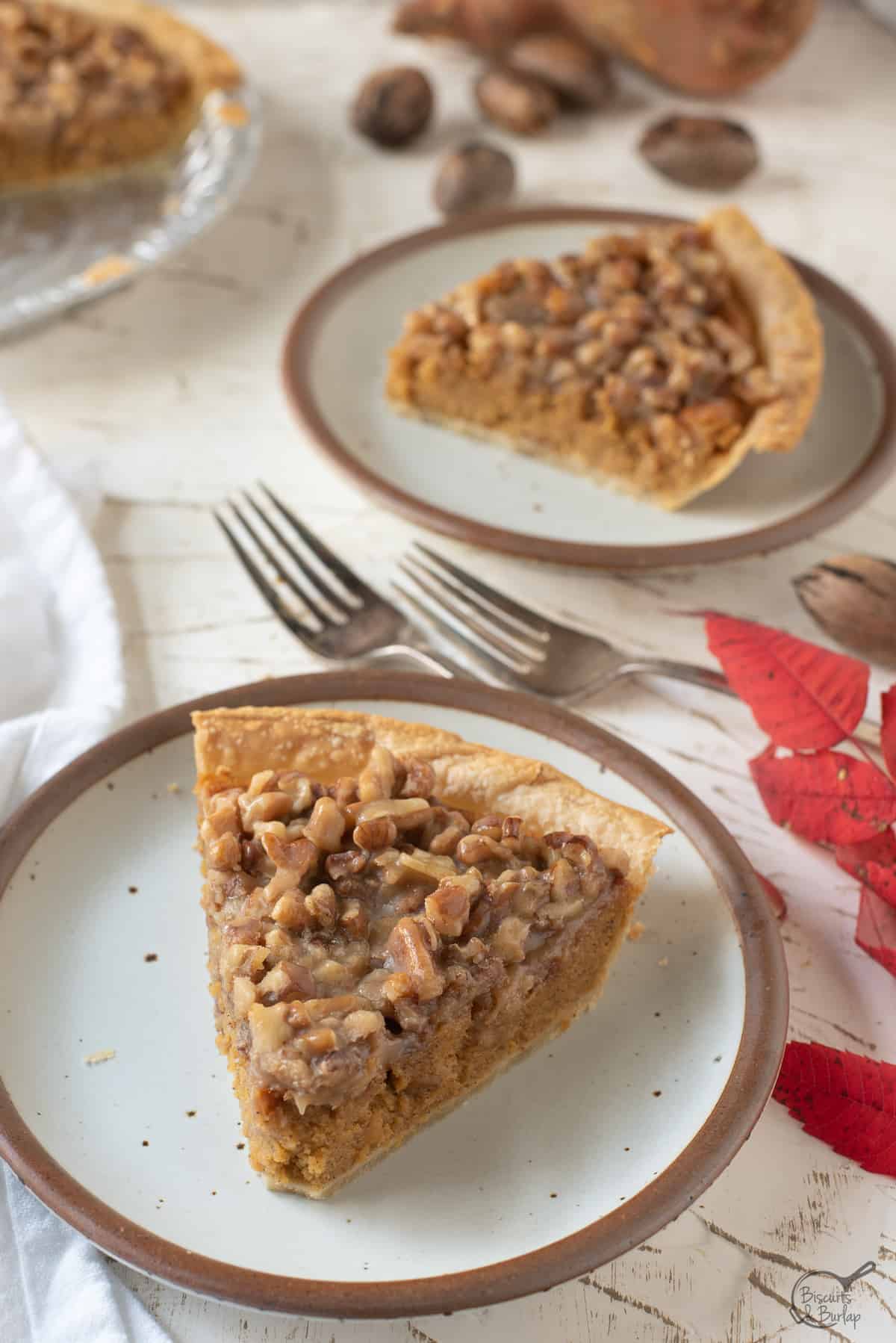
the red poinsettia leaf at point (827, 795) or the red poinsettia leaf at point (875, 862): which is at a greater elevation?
the red poinsettia leaf at point (827, 795)

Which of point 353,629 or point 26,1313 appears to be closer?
point 26,1313

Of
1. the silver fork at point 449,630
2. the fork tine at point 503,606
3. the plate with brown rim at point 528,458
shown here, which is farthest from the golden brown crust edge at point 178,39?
the fork tine at point 503,606

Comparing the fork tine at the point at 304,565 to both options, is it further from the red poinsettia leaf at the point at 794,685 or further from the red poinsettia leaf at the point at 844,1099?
the red poinsettia leaf at the point at 844,1099

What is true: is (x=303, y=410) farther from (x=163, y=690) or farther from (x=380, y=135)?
(x=380, y=135)

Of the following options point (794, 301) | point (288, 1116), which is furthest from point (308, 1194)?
point (794, 301)

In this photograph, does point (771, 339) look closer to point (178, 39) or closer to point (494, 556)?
point (494, 556)

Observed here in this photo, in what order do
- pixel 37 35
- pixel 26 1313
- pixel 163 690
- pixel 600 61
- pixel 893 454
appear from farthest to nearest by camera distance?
pixel 600 61 < pixel 37 35 < pixel 893 454 < pixel 163 690 < pixel 26 1313
